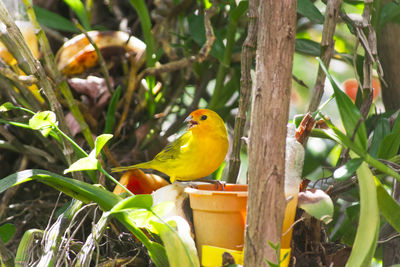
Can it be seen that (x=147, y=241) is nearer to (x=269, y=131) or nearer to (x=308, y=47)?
(x=269, y=131)

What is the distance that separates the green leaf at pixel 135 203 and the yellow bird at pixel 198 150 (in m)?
0.17

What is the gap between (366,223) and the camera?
51cm

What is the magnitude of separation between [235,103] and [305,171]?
0.23 metres

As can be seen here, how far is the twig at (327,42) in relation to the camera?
0.67m

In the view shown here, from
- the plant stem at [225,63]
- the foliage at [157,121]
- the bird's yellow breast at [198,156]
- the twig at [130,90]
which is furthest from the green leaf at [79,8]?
the bird's yellow breast at [198,156]

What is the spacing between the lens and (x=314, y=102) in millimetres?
708

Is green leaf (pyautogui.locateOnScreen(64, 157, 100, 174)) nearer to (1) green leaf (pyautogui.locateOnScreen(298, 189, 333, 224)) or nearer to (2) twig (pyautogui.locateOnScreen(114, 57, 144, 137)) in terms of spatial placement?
(1) green leaf (pyautogui.locateOnScreen(298, 189, 333, 224))

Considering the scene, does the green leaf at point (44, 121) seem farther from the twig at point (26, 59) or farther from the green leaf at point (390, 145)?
the green leaf at point (390, 145)

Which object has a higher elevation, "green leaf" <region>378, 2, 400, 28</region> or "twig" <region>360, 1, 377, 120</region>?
"green leaf" <region>378, 2, 400, 28</region>

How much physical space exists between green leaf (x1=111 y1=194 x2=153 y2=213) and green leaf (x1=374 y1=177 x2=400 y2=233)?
9.8 inches

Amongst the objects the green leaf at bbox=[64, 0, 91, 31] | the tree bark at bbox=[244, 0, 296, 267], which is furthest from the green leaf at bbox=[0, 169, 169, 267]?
the green leaf at bbox=[64, 0, 91, 31]

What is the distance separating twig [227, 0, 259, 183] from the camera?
65cm

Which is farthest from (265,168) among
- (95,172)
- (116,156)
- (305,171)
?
(305,171)

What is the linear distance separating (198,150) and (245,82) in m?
0.12
